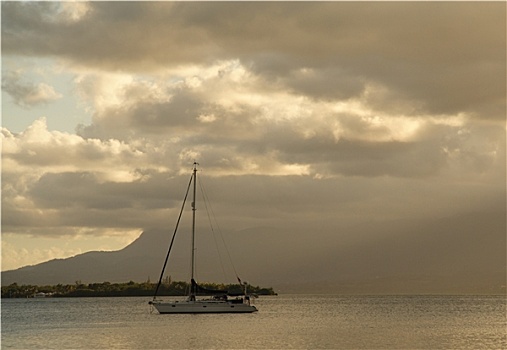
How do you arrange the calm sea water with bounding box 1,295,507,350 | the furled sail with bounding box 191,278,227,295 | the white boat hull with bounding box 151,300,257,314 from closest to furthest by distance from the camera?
the calm sea water with bounding box 1,295,507,350 < the white boat hull with bounding box 151,300,257,314 < the furled sail with bounding box 191,278,227,295

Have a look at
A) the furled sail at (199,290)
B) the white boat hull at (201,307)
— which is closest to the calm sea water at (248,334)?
the white boat hull at (201,307)

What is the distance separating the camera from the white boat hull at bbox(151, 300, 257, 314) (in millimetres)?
124613

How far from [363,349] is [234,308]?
168 ft

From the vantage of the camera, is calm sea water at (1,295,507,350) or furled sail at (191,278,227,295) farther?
furled sail at (191,278,227,295)

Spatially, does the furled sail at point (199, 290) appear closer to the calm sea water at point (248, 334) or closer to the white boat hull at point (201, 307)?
the white boat hull at point (201, 307)

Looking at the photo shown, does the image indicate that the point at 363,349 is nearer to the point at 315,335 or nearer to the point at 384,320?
the point at 315,335

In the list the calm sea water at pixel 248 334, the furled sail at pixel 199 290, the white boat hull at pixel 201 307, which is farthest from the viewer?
the furled sail at pixel 199 290

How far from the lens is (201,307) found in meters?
126

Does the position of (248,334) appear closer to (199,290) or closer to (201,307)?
(201,307)

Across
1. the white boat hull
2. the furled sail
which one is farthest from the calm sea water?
the furled sail

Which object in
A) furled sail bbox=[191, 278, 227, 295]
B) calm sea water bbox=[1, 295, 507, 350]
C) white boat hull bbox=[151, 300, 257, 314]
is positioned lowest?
calm sea water bbox=[1, 295, 507, 350]

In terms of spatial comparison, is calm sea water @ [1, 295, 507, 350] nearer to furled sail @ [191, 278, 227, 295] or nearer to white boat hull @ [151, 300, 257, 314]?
white boat hull @ [151, 300, 257, 314]

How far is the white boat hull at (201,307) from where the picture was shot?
125 meters

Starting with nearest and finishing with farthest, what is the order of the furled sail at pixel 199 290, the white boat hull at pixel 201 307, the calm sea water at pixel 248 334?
the calm sea water at pixel 248 334
the white boat hull at pixel 201 307
the furled sail at pixel 199 290
